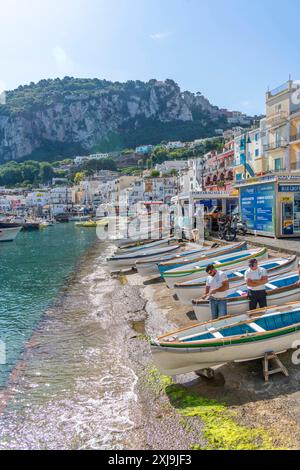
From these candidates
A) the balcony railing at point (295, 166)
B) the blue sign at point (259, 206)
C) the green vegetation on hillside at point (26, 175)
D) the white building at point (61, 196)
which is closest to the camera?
the blue sign at point (259, 206)

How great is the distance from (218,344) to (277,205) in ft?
51.0

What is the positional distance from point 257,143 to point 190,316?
43.9 metres

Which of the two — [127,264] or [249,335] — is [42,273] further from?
[249,335]

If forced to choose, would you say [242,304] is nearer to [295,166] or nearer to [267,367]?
[267,367]

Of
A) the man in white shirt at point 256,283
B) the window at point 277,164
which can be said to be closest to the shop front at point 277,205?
the man in white shirt at point 256,283

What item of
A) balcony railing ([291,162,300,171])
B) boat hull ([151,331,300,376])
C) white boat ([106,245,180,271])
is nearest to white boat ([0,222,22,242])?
white boat ([106,245,180,271])

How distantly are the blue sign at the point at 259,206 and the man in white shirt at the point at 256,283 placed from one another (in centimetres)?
1258

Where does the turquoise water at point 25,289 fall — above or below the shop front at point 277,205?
below

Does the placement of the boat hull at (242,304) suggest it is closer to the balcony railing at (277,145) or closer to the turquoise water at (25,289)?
the turquoise water at (25,289)

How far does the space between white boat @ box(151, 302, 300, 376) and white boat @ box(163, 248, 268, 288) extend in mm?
6594

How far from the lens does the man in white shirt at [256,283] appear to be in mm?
9461

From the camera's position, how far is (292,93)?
41844 millimetres

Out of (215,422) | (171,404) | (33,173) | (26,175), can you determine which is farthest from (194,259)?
(26,175)
